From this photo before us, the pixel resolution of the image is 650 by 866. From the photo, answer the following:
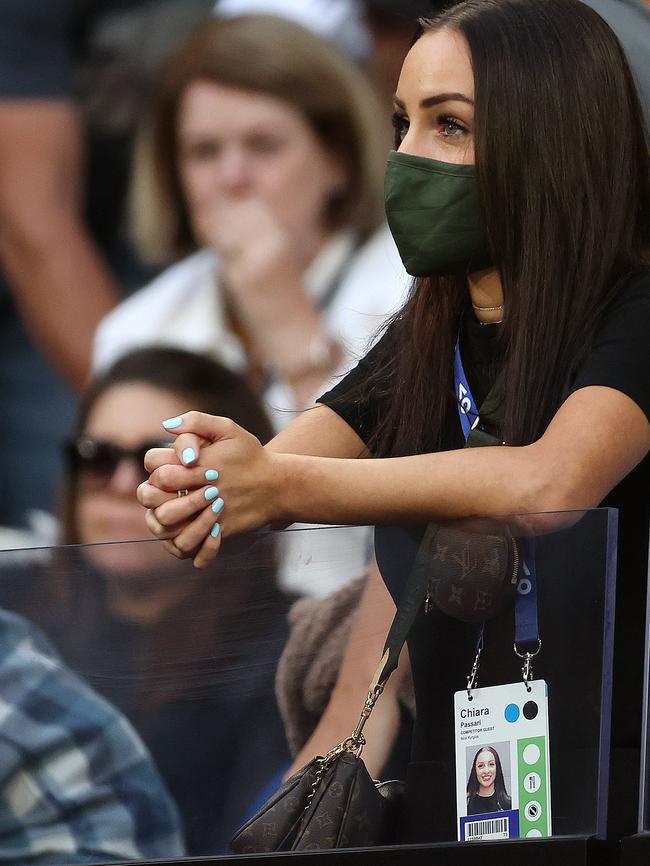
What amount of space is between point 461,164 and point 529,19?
226 mm

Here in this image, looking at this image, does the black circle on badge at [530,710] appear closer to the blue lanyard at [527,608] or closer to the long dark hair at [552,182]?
the blue lanyard at [527,608]

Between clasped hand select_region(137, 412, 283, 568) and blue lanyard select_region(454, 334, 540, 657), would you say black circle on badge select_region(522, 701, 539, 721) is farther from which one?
clasped hand select_region(137, 412, 283, 568)

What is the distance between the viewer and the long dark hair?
6.67ft

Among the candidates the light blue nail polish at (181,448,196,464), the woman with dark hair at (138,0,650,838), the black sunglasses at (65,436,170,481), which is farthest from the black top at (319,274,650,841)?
the black sunglasses at (65,436,170,481)

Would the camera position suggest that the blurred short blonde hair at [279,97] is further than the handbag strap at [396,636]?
Yes

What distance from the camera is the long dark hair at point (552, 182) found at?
2033mm

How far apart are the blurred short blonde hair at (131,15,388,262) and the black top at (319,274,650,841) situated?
8.75 feet

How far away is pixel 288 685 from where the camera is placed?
178 centimetres

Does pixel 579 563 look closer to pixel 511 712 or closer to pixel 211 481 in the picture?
pixel 511 712

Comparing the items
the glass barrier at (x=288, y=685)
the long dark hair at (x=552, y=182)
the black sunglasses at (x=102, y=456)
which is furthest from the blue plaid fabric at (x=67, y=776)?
the black sunglasses at (x=102, y=456)

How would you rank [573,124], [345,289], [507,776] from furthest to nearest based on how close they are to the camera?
[345,289]
[573,124]
[507,776]

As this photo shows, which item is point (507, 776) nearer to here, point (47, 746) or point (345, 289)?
point (47, 746)

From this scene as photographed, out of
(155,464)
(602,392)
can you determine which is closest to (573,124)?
(602,392)

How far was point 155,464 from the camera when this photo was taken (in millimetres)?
1921
